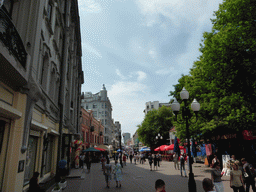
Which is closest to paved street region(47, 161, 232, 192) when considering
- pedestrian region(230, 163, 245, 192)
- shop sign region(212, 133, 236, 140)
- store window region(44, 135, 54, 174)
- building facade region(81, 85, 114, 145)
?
store window region(44, 135, 54, 174)

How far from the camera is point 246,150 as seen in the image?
17.5m

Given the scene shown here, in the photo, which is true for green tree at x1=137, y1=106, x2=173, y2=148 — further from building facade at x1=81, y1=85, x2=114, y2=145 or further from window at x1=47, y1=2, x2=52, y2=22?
window at x1=47, y1=2, x2=52, y2=22

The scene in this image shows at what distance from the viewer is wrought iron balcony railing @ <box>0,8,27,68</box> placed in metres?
5.06

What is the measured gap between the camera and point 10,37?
544 centimetres

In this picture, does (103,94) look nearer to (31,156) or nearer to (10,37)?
(31,156)

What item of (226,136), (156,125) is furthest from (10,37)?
(156,125)

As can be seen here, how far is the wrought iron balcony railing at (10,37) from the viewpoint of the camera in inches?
199

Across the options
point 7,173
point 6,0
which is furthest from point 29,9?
point 7,173

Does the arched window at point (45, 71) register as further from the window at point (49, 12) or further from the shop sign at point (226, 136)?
the shop sign at point (226, 136)

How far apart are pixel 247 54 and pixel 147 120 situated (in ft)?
147

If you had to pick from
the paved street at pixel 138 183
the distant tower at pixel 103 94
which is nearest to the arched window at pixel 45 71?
the paved street at pixel 138 183

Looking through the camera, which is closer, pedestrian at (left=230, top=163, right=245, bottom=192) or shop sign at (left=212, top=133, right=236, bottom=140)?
pedestrian at (left=230, top=163, right=245, bottom=192)

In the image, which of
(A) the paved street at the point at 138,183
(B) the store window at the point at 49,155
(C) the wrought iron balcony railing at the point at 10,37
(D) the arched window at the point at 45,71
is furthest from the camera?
(B) the store window at the point at 49,155

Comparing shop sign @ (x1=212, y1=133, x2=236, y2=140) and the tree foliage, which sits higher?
the tree foliage
